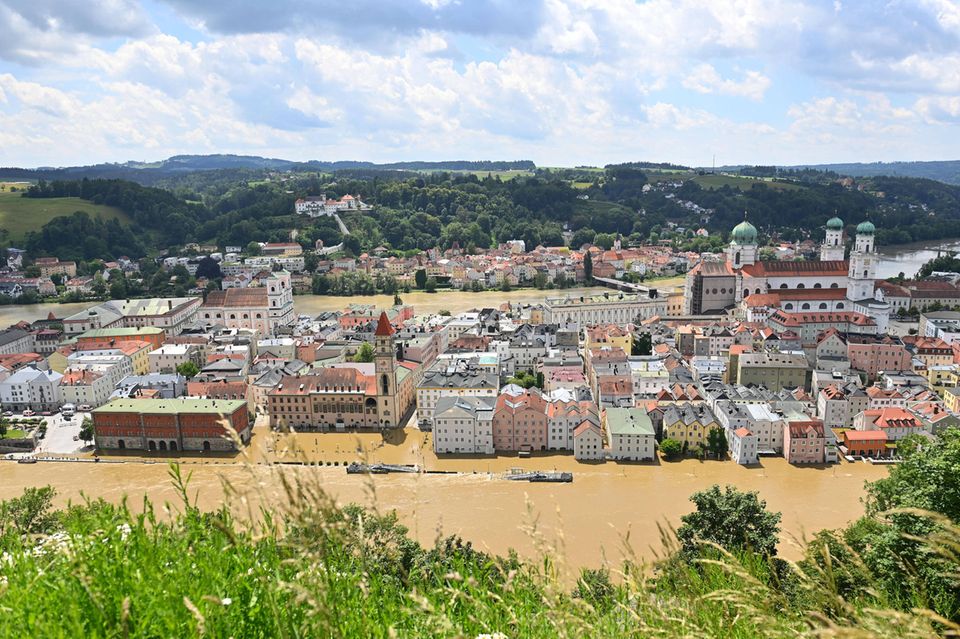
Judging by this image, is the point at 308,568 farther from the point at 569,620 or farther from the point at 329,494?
the point at 569,620

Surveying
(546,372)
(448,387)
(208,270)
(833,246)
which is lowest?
(546,372)

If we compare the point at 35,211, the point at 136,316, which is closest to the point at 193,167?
the point at 35,211

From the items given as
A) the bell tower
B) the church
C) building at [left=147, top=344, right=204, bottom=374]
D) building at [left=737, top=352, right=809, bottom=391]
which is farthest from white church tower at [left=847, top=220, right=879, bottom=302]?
building at [left=147, top=344, right=204, bottom=374]

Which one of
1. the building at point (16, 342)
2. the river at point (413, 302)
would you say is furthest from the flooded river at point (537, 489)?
the river at point (413, 302)

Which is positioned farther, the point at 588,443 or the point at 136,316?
the point at 136,316

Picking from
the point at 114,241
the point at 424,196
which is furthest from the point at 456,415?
the point at 424,196

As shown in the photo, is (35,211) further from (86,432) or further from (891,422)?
(891,422)
